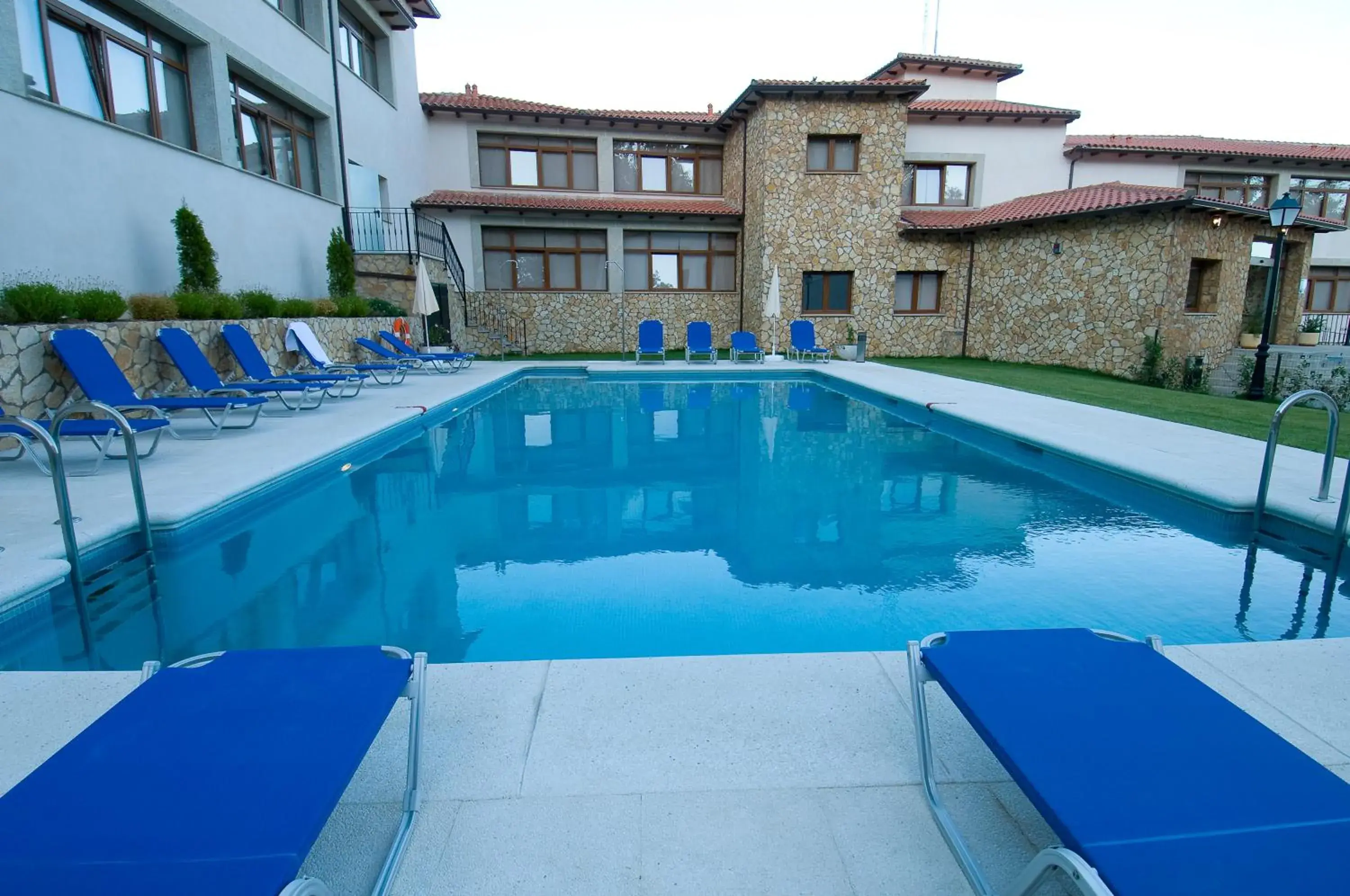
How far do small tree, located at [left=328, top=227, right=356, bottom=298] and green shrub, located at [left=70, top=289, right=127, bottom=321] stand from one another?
5.79 m

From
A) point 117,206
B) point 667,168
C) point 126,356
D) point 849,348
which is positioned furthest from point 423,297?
point 849,348

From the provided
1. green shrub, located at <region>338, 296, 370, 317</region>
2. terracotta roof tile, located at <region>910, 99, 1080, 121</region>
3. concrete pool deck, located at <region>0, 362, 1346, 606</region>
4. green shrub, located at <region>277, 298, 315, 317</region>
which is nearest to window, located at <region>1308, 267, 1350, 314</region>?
terracotta roof tile, located at <region>910, 99, 1080, 121</region>

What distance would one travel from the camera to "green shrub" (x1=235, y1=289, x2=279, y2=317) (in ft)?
32.0

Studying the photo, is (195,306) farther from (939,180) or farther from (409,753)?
(939,180)

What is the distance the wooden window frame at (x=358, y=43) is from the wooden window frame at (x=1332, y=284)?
26.6 m

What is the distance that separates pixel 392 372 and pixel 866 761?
11650 millimetres

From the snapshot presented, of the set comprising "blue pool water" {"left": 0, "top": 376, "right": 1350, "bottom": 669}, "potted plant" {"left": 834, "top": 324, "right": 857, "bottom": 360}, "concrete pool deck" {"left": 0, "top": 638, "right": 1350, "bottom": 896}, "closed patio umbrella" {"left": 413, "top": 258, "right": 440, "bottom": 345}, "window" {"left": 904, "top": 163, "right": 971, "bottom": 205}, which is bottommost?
"blue pool water" {"left": 0, "top": 376, "right": 1350, "bottom": 669}

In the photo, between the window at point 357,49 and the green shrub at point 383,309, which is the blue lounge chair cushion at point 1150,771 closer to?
the green shrub at point 383,309

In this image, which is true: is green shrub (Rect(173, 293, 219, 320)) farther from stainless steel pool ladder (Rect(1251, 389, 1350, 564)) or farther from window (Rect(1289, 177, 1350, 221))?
window (Rect(1289, 177, 1350, 221))

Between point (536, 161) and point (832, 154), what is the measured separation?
7.77 m

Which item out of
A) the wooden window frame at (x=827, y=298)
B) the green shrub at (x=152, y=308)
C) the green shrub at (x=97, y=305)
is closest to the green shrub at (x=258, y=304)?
the green shrub at (x=152, y=308)

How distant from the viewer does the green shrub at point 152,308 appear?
7668 millimetres

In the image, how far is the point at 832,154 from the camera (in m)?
17.3

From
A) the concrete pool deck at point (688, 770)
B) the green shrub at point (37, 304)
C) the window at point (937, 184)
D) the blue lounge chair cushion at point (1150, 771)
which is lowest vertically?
the concrete pool deck at point (688, 770)
